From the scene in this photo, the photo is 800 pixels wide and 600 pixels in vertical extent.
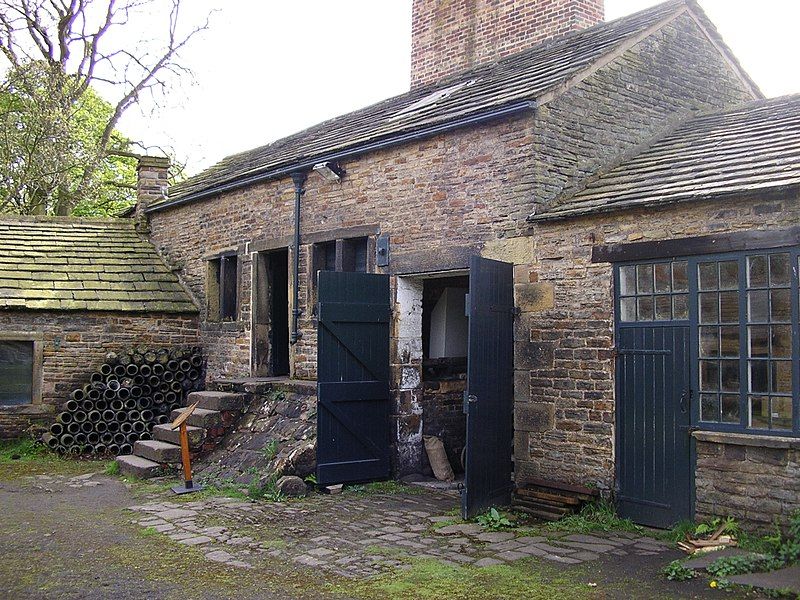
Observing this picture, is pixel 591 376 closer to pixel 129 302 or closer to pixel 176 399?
pixel 176 399

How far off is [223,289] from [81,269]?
292 cm

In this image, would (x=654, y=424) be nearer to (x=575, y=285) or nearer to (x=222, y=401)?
(x=575, y=285)

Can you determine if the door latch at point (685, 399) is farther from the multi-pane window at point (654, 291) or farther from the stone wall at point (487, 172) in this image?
the stone wall at point (487, 172)

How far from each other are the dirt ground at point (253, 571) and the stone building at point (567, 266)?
148 centimetres

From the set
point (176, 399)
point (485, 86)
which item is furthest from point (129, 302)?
point (485, 86)

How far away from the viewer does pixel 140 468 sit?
1062 cm

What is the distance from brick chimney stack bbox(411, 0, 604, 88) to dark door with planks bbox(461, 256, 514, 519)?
251 inches

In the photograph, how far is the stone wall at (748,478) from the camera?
6.64m

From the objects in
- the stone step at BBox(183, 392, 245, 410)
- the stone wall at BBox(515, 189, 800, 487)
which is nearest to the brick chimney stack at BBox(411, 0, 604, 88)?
the stone wall at BBox(515, 189, 800, 487)

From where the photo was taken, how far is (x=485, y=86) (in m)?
10.9

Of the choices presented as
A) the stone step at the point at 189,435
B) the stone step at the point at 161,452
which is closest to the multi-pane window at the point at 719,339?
the stone step at the point at 189,435

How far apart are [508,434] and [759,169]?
12.1 ft

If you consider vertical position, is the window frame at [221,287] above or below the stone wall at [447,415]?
above

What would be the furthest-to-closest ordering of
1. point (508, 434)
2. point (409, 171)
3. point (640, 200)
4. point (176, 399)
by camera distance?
point (176, 399) < point (409, 171) < point (508, 434) < point (640, 200)
